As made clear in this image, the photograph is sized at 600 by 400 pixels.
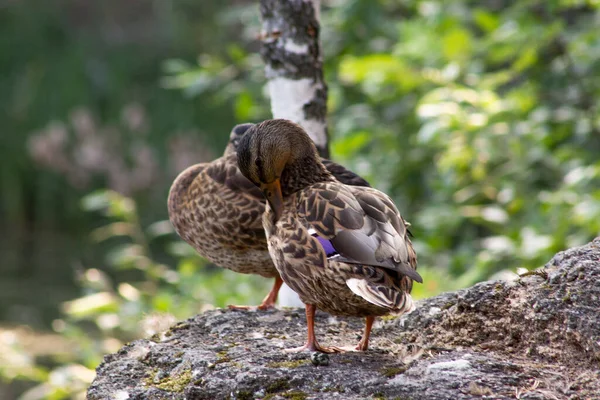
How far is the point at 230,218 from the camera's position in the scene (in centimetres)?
379

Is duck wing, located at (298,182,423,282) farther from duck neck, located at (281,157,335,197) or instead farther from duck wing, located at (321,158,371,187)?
duck wing, located at (321,158,371,187)

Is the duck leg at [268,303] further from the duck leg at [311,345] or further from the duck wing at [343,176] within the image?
the duck leg at [311,345]

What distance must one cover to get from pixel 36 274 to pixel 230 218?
7485 mm

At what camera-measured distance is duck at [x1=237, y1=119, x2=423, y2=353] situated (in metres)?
2.77

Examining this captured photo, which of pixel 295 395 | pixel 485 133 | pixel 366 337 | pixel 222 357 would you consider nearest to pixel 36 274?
pixel 485 133

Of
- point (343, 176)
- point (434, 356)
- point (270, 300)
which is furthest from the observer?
point (270, 300)

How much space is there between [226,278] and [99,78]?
24.1 feet

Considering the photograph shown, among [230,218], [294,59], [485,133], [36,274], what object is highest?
[36,274]

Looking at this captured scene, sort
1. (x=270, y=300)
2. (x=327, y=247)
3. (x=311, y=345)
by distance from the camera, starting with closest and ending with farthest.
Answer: (x=327, y=247) < (x=311, y=345) < (x=270, y=300)

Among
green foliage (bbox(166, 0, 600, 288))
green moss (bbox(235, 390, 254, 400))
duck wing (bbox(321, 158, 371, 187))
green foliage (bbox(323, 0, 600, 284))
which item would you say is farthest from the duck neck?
green foliage (bbox(323, 0, 600, 284))

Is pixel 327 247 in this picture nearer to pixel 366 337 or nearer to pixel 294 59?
pixel 366 337

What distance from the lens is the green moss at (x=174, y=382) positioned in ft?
9.27

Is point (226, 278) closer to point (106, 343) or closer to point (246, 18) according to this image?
point (106, 343)

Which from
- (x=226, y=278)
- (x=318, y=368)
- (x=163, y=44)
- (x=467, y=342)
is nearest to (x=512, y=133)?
(x=226, y=278)
